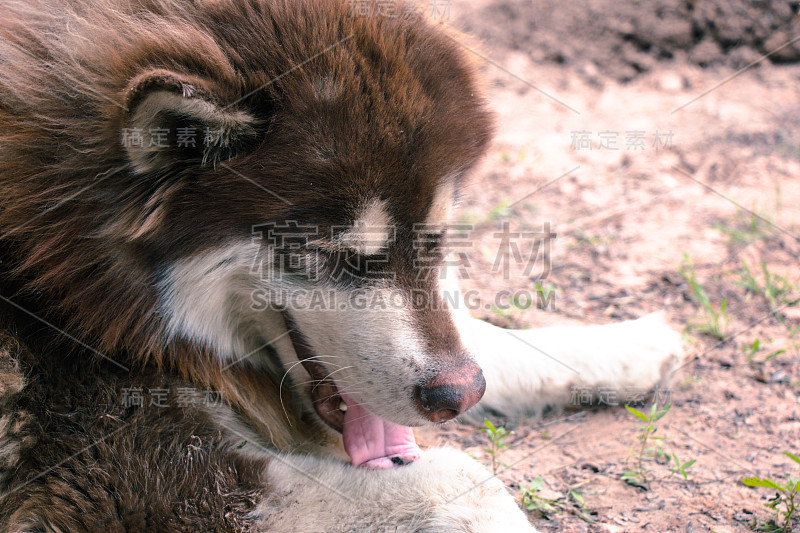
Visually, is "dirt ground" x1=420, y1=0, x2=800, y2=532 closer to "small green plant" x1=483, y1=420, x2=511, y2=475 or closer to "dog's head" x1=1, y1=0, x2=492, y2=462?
"small green plant" x1=483, y1=420, x2=511, y2=475

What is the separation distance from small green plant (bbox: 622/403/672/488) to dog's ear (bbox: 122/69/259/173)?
1899 millimetres

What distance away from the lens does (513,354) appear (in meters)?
3.76

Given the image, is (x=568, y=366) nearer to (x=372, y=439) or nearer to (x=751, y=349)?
(x=751, y=349)

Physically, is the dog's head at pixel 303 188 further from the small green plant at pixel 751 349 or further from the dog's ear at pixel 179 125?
the small green plant at pixel 751 349

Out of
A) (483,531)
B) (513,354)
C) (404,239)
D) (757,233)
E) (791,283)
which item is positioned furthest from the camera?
(757,233)

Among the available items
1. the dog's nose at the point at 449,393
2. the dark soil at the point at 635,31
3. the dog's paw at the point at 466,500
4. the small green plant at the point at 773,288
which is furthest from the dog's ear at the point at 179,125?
the dark soil at the point at 635,31

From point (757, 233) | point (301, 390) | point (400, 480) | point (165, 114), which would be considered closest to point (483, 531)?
point (400, 480)

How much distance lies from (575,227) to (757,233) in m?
1.17

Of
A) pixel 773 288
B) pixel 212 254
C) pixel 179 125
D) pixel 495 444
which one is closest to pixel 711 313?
pixel 773 288

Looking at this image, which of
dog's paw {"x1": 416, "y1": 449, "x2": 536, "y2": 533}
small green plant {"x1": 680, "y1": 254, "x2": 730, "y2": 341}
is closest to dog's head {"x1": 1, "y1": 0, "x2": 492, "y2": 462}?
dog's paw {"x1": 416, "y1": 449, "x2": 536, "y2": 533}

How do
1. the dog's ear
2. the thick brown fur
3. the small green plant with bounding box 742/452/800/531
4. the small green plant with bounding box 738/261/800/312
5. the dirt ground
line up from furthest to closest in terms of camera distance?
the small green plant with bounding box 738/261/800/312, the dirt ground, the small green plant with bounding box 742/452/800/531, the thick brown fur, the dog's ear

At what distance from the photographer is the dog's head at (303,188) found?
2.44 meters

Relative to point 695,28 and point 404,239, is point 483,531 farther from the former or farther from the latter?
point 695,28

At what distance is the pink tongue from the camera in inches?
115
